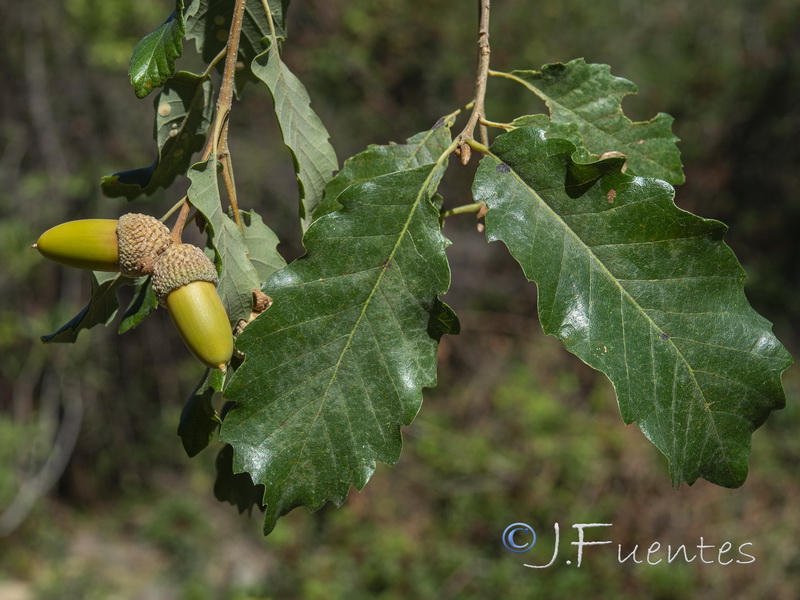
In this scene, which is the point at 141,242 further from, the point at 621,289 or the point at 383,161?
the point at 621,289

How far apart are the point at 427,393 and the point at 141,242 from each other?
4.51 m

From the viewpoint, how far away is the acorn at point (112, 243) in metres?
0.77

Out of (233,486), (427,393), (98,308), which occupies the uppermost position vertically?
(98,308)

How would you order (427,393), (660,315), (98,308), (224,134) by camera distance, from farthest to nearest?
(427,393) → (98,308) → (224,134) → (660,315)

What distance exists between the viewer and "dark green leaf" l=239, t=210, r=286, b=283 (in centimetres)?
85

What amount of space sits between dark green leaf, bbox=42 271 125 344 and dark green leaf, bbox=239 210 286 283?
0.18m

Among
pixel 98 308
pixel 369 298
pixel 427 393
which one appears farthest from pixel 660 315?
pixel 427 393

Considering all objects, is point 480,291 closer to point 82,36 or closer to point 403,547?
point 403,547

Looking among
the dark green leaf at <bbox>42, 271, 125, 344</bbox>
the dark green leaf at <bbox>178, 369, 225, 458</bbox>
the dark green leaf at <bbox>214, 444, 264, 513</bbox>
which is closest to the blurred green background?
the dark green leaf at <bbox>214, 444, 264, 513</bbox>

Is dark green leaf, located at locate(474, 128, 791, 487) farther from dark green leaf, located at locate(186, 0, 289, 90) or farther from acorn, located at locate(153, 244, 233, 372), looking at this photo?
dark green leaf, located at locate(186, 0, 289, 90)

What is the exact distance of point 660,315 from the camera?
0.70 metres

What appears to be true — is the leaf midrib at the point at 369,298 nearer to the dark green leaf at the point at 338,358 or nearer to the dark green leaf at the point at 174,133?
the dark green leaf at the point at 338,358

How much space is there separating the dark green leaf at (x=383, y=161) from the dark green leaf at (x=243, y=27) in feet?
0.71

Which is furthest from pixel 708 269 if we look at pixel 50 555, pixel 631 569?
pixel 50 555
